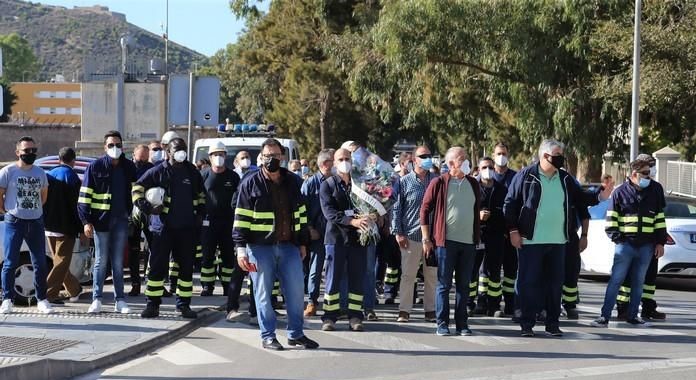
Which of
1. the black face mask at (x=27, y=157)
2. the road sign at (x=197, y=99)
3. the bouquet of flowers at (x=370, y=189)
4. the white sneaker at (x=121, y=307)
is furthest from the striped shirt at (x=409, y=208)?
the road sign at (x=197, y=99)

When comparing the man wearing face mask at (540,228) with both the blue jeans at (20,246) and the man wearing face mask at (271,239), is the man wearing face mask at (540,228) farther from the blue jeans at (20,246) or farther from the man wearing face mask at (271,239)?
the blue jeans at (20,246)

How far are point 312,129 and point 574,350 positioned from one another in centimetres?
4213

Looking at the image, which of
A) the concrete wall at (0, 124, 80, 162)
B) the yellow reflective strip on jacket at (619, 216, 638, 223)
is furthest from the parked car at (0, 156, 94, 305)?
the concrete wall at (0, 124, 80, 162)

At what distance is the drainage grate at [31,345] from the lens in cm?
934

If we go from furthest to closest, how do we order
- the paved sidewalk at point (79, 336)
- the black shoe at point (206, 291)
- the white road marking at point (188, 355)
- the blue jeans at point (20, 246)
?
the black shoe at point (206, 291), the blue jeans at point (20, 246), the white road marking at point (188, 355), the paved sidewalk at point (79, 336)

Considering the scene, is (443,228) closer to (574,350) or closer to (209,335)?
(574,350)

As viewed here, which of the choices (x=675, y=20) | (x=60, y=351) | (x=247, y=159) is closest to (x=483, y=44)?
(x=675, y=20)

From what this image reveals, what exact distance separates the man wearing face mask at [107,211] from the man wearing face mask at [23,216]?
1.65 feet

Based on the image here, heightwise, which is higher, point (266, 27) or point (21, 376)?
point (266, 27)

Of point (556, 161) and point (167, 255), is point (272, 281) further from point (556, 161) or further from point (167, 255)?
point (556, 161)

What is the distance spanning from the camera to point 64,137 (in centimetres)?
6581

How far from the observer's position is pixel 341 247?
11.6 metres

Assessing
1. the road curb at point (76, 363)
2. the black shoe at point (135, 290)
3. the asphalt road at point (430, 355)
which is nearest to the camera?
the road curb at point (76, 363)

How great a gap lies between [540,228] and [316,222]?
9.62ft
